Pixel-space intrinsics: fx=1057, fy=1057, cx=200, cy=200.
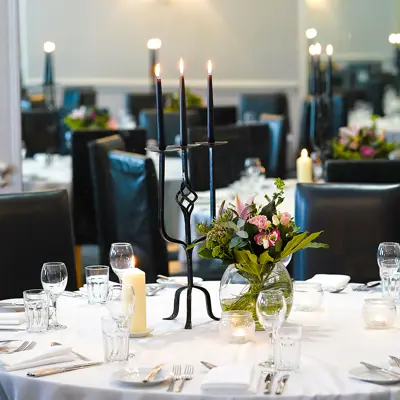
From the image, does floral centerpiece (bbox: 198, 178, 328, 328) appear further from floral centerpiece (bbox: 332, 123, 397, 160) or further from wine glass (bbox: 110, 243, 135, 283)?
floral centerpiece (bbox: 332, 123, 397, 160)

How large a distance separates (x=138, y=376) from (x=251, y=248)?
1.72 ft

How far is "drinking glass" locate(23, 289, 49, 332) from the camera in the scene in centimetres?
251

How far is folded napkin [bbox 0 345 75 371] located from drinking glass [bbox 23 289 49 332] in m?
0.24

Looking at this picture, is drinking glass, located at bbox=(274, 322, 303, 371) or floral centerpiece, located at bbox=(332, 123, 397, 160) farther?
floral centerpiece, located at bbox=(332, 123, 397, 160)

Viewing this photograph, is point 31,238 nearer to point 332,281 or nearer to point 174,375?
point 332,281

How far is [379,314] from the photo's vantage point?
2.53 metres

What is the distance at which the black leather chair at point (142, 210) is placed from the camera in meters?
4.13

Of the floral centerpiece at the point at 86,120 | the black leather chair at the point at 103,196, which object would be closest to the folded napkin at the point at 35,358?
the black leather chair at the point at 103,196

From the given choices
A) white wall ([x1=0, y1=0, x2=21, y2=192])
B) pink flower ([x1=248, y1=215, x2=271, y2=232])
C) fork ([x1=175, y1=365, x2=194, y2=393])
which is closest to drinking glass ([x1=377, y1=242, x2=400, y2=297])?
pink flower ([x1=248, y1=215, x2=271, y2=232])

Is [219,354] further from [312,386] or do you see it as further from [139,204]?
[139,204]

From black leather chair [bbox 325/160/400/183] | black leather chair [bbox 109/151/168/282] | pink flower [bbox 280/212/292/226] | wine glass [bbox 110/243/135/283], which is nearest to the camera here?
pink flower [bbox 280/212/292/226]

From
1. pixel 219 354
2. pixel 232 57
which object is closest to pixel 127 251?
pixel 219 354

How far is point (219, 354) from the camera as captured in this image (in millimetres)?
2307

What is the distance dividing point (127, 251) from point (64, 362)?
0.64 meters
